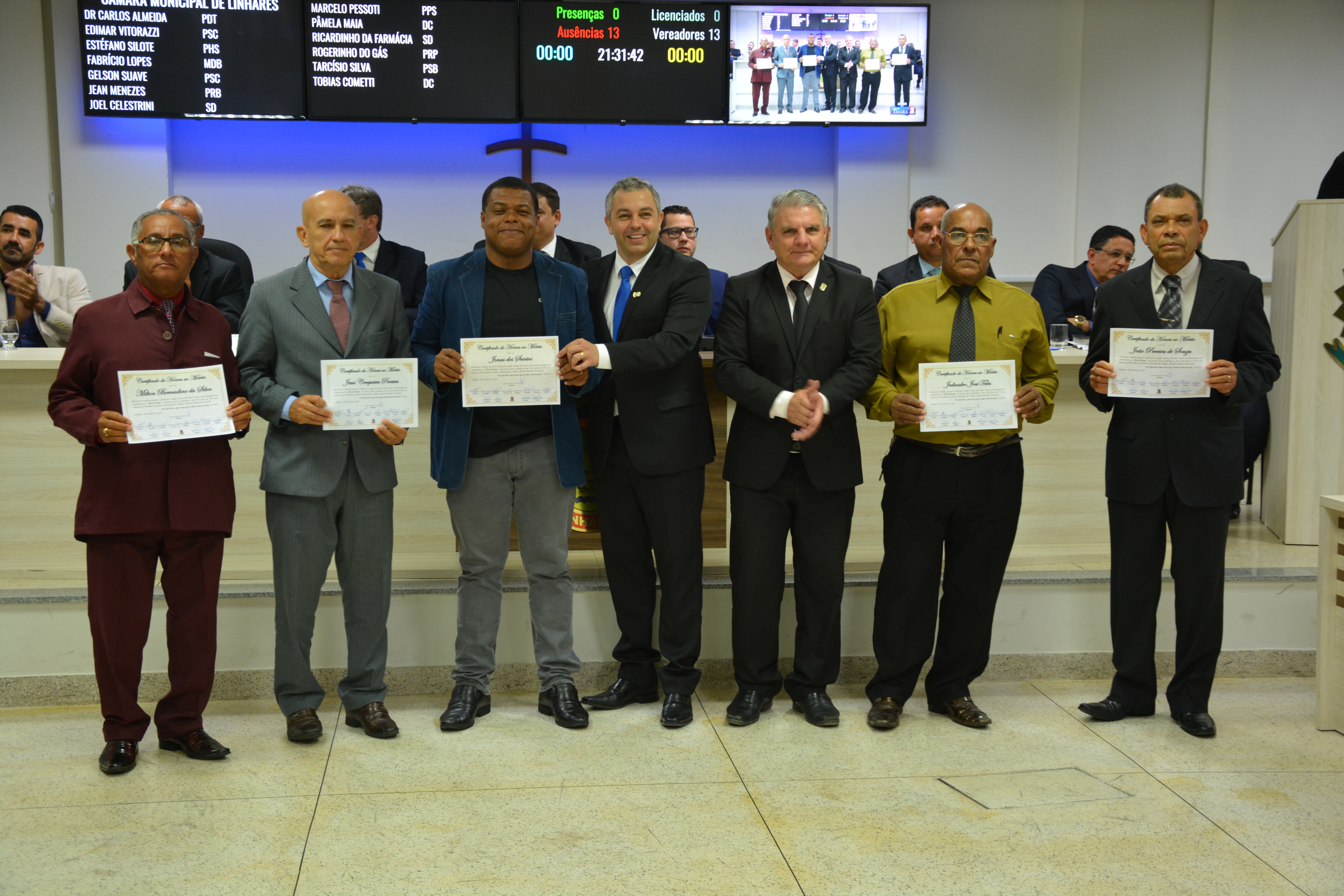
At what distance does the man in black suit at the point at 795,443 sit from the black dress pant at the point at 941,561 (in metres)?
0.16

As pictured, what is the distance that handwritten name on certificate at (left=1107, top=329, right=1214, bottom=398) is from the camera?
133 inches

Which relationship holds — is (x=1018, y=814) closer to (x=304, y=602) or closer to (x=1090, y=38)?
(x=304, y=602)

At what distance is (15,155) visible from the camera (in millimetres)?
6855

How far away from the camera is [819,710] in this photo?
3.61 metres

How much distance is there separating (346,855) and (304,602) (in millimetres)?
974

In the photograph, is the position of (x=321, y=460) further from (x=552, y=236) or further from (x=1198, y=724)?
(x=1198, y=724)

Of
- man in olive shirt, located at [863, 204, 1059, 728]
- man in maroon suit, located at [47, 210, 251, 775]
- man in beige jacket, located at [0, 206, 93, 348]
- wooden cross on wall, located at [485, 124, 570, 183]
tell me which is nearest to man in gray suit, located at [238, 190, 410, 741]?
man in maroon suit, located at [47, 210, 251, 775]

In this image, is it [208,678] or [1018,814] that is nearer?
[1018,814]

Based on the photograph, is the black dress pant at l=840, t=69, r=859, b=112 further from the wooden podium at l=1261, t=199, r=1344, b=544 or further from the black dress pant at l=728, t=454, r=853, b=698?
the black dress pant at l=728, t=454, r=853, b=698

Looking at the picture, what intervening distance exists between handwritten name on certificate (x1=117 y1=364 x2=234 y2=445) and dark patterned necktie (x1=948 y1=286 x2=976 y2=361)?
7.33 ft

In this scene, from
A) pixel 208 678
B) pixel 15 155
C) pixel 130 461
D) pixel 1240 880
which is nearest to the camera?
pixel 1240 880

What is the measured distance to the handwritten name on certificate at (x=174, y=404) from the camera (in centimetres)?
304

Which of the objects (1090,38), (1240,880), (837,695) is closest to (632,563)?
(837,695)

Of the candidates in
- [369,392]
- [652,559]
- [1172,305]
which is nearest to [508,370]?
[369,392]
